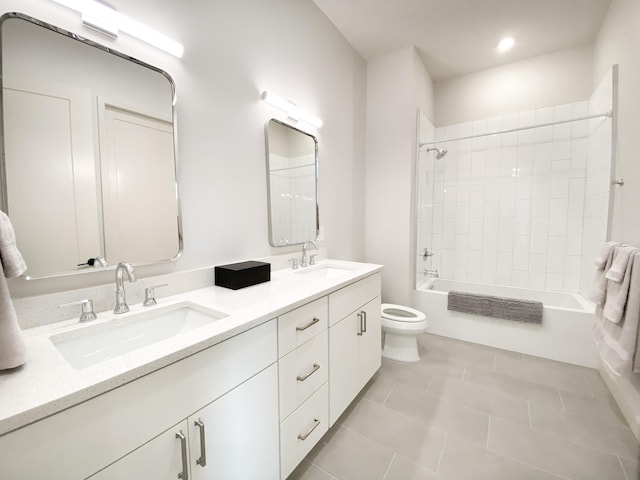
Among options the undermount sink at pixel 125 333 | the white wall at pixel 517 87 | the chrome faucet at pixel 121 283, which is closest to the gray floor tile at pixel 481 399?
the undermount sink at pixel 125 333

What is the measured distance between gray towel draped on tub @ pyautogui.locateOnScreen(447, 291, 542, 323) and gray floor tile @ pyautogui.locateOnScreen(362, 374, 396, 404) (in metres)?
1.12

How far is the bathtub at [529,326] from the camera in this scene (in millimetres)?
2176

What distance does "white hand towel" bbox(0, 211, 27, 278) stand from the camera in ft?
2.02

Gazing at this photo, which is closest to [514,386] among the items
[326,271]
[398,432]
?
[398,432]

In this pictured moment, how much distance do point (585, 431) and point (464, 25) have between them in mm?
2957

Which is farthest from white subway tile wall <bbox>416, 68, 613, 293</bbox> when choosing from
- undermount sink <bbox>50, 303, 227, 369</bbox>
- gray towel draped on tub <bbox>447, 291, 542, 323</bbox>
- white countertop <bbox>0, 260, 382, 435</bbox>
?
undermount sink <bbox>50, 303, 227, 369</bbox>

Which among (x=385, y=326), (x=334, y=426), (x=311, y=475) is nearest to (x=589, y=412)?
(x=385, y=326)

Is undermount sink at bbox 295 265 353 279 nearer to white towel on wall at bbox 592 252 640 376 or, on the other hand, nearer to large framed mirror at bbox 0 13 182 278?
large framed mirror at bbox 0 13 182 278

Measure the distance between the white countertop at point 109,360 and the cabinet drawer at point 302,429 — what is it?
0.49m

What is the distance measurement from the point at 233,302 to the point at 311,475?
91 cm

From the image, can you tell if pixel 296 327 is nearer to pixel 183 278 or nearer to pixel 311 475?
pixel 183 278

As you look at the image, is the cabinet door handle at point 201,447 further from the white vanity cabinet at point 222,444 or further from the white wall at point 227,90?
the white wall at point 227,90

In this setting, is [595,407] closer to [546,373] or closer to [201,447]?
[546,373]

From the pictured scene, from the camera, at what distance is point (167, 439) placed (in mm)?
713
